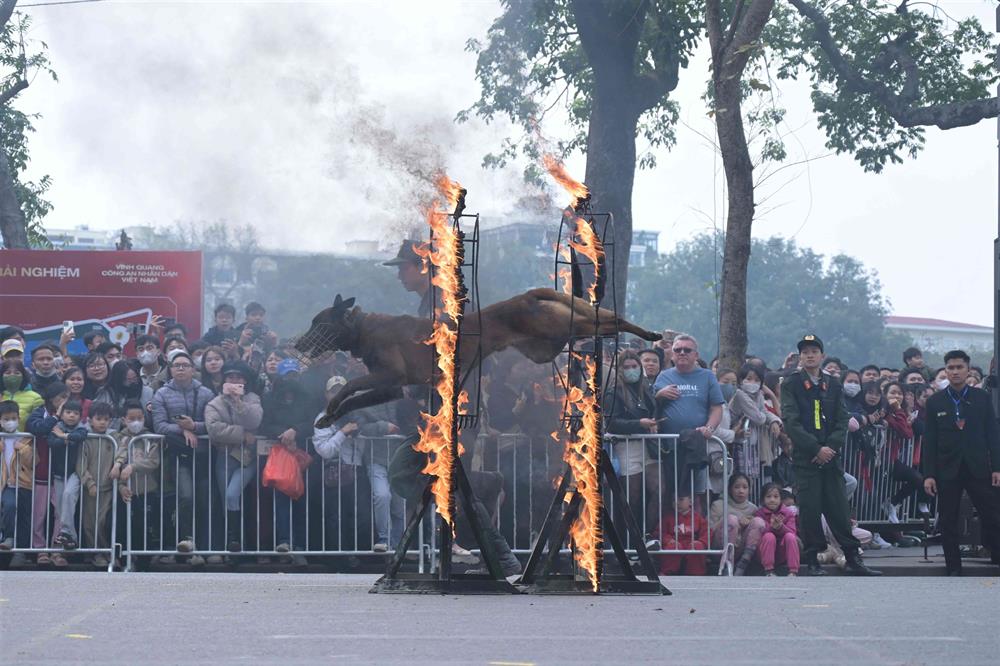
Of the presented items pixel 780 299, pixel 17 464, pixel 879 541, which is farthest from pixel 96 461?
pixel 780 299

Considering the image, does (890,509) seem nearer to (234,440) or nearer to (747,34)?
(747,34)

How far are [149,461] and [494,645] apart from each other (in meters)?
5.81

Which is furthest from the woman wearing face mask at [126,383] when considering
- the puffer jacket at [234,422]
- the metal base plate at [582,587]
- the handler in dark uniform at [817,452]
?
the handler in dark uniform at [817,452]

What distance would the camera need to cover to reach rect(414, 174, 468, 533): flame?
928 centimetres

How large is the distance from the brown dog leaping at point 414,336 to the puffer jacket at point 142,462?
10.5ft

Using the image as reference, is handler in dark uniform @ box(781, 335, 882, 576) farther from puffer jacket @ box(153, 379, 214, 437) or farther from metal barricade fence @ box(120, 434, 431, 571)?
puffer jacket @ box(153, 379, 214, 437)

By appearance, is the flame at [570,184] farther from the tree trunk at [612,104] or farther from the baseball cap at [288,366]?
the tree trunk at [612,104]

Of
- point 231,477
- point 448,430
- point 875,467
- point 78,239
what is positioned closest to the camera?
point 448,430

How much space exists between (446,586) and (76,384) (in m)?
5.21

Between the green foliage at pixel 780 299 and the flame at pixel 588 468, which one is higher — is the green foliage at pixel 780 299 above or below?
above

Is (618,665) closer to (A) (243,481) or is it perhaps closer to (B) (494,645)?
(B) (494,645)

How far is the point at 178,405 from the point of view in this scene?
41.6ft

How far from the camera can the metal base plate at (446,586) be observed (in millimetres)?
9414

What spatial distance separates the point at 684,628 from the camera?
7.88 m
